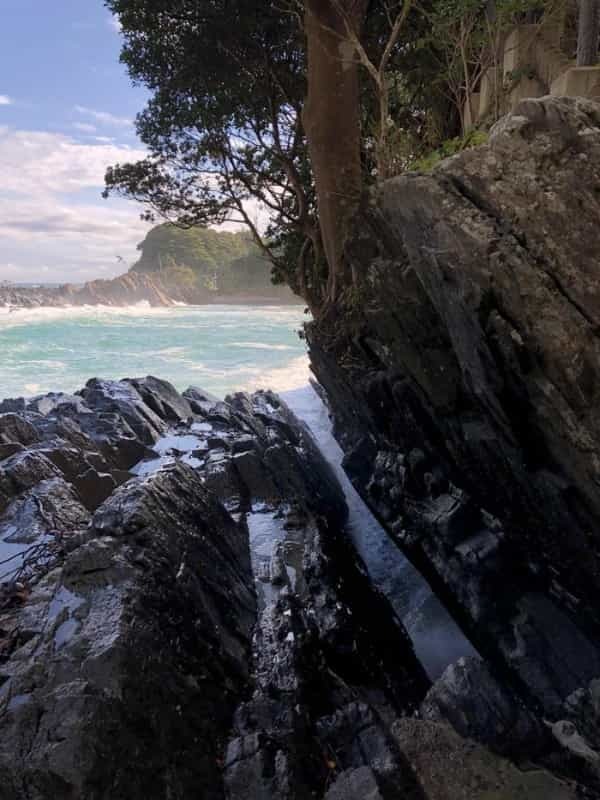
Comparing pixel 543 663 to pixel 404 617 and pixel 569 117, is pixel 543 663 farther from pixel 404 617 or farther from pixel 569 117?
pixel 569 117

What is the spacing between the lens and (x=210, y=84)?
32.4 ft

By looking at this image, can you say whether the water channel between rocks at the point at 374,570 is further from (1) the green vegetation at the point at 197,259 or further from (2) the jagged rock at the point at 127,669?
(1) the green vegetation at the point at 197,259

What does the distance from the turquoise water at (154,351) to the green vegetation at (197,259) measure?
24284 mm

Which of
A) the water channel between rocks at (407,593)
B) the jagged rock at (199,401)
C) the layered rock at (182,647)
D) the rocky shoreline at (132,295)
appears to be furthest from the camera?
the rocky shoreline at (132,295)

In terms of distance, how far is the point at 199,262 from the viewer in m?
88.9

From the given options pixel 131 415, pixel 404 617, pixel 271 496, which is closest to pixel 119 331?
pixel 131 415

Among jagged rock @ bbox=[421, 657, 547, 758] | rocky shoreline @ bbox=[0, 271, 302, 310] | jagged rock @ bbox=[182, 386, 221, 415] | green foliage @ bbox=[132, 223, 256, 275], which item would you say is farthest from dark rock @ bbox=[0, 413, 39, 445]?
green foliage @ bbox=[132, 223, 256, 275]

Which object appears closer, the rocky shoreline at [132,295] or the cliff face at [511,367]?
the cliff face at [511,367]

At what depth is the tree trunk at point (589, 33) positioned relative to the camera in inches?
213

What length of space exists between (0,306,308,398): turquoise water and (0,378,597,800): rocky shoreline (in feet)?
51.5

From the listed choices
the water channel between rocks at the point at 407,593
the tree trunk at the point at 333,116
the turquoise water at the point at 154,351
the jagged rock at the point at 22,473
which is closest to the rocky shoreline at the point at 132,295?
the turquoise water at the point at 154,351

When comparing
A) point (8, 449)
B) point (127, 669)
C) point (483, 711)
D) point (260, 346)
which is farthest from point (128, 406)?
point (260, 346)

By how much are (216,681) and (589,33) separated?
24.9ft

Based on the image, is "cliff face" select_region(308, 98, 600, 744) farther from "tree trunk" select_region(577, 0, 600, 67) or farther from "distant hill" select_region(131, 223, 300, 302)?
"distant hill" select_region(131, 223, 300, 302)
